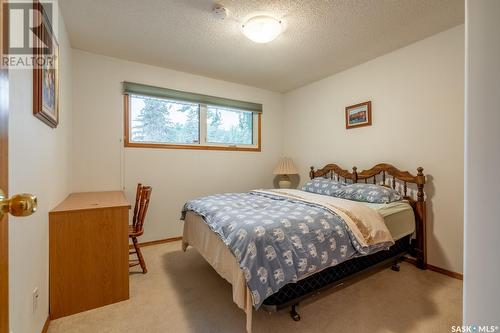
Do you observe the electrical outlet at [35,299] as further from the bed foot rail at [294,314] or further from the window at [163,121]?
the window at [163,121]

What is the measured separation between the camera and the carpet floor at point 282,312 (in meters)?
1.61

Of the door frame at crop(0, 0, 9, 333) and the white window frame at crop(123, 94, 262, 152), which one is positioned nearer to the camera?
the door frame at crop(0, 0, 9, 333)

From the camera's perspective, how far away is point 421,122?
8.36ft

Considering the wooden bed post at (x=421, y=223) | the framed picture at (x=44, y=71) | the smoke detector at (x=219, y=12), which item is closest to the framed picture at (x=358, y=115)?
the wooden bed post at (x=421, y=223)

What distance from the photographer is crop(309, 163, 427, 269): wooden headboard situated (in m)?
2.49

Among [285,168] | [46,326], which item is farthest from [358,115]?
[46,326]

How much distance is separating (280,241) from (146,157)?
2.41 metres

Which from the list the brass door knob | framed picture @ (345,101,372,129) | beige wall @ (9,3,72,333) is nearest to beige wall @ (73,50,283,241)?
beige wall @ (9,3,72,333)

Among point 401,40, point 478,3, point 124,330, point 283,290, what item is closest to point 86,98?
point 124,330

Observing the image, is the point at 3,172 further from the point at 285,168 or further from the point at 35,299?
the point at 285,168

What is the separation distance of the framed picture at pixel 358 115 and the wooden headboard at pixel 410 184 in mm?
613

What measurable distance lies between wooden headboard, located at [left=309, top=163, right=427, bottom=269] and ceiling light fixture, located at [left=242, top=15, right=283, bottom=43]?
79.4 inches

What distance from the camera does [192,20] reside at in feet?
7.08

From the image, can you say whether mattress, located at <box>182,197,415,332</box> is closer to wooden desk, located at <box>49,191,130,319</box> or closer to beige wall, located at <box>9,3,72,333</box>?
wooden desk, located at <box>49,191,130,319</box>
